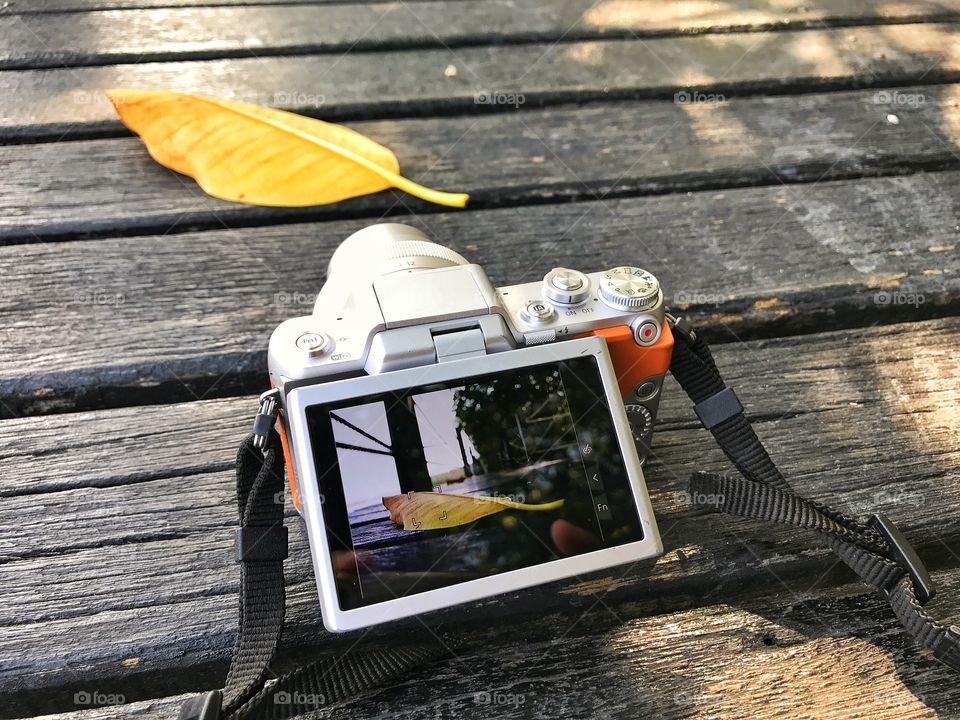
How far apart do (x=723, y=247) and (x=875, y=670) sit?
62 centimetres

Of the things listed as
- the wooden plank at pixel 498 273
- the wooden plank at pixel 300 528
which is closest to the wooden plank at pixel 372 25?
the wooden plank at pixel 498 273

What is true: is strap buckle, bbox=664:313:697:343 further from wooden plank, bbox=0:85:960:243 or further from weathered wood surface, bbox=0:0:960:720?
wooden plank, bbox=0:85:960:243

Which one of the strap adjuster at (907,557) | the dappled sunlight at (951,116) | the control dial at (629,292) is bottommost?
the strap adjuster at (907,557)

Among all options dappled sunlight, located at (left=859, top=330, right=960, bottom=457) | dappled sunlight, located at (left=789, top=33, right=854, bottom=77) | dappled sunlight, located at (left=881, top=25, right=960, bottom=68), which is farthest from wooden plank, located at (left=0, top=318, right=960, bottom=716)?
dappled sunlight, located at (left=881, top=25, right=960, bottom=68)

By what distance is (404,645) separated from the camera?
0.81m

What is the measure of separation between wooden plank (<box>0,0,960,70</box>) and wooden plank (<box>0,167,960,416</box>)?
1.52 feet

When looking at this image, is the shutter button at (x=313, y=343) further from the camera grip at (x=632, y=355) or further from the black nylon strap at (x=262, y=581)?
the camera grip at (x=632, y=355)

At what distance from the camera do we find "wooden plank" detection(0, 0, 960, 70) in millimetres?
1483

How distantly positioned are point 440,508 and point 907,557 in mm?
469

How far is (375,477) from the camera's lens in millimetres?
716

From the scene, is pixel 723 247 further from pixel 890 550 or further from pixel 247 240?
pixel 247 240

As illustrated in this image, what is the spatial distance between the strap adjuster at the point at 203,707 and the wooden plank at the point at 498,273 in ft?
1.35

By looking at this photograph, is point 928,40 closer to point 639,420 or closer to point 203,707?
point 639,420

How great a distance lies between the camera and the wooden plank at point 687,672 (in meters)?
0.78
